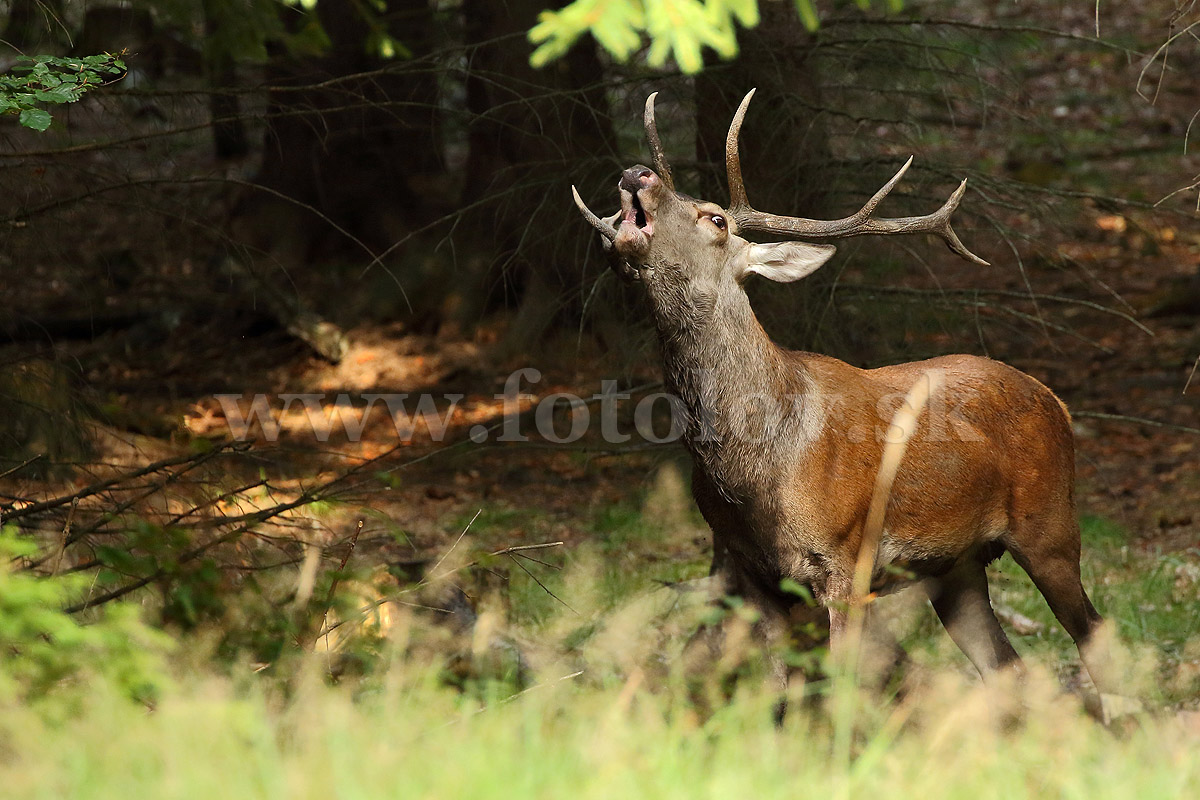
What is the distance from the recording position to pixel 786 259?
17.3 feet

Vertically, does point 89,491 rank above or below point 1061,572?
above

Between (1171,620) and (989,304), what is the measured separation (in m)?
2.11

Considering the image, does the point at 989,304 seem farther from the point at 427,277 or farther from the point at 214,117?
the point at 427,277

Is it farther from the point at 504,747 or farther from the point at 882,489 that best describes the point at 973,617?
the point at 504,747

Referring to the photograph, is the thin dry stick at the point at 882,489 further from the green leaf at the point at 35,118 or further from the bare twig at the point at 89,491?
the green leaf at the point at 35,118

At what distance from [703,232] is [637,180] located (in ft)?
1.21

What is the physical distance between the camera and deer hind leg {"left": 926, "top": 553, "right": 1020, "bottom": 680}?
581 centimetres

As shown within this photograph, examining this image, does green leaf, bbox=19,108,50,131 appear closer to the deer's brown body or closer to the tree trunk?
the tree trunk

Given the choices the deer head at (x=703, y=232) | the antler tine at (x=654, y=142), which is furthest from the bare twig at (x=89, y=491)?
the antler tine at (x=654, y=142)

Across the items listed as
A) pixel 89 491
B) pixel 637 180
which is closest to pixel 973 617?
pixel 637 180

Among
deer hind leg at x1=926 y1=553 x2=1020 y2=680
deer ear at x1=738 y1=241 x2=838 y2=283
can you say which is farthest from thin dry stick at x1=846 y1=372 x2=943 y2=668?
deer hind leg at x1=926 y1=553 x2=1020 y2=680

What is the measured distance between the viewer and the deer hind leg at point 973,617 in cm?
581

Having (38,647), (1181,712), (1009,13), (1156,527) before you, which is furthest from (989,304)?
(1009,13)

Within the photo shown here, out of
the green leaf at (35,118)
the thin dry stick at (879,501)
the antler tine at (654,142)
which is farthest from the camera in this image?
the antler tine at (654,142)
